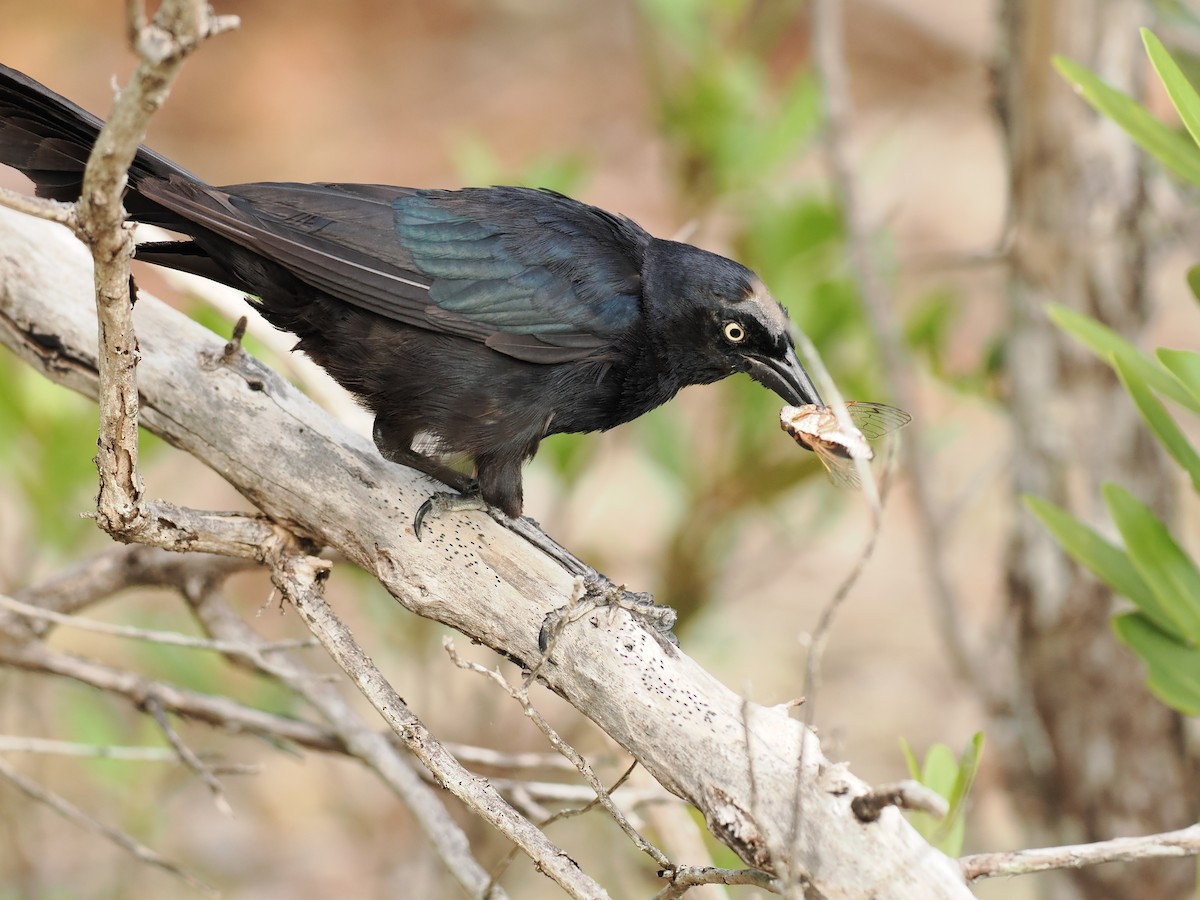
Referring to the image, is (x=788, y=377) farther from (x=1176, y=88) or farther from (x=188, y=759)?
(x=188, y=759)

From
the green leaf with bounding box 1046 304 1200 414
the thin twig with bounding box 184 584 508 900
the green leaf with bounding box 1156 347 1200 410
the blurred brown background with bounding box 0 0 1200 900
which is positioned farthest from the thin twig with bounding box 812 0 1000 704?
the thin twig with bounding box 184 584 508 900

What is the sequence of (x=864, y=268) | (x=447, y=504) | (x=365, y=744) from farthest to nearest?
1. (x=864, y=268)
2. (x=365, y=744)
3. (x=447, y=504)

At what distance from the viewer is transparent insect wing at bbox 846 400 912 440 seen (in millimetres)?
2486

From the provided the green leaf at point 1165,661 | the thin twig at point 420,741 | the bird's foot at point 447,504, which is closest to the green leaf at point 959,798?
the green leaf at point 1165,661

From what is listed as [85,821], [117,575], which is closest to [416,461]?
[117,575]

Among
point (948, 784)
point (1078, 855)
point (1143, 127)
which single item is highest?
point (1143, 127)

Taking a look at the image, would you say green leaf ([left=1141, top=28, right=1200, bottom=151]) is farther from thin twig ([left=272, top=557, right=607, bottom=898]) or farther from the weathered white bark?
thin twig ([left=272, top=557, right=607, bottom=898])

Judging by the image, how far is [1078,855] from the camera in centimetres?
174

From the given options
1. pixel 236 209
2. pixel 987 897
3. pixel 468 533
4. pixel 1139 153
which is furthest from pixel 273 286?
pixel 987 897

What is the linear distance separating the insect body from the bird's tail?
1.33 metres

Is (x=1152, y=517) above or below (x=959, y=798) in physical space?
above

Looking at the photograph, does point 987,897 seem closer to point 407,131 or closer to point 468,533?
point 468,533

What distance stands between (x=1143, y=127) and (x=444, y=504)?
5.03 feet

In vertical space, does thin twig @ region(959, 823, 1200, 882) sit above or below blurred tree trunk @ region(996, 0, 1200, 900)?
below
